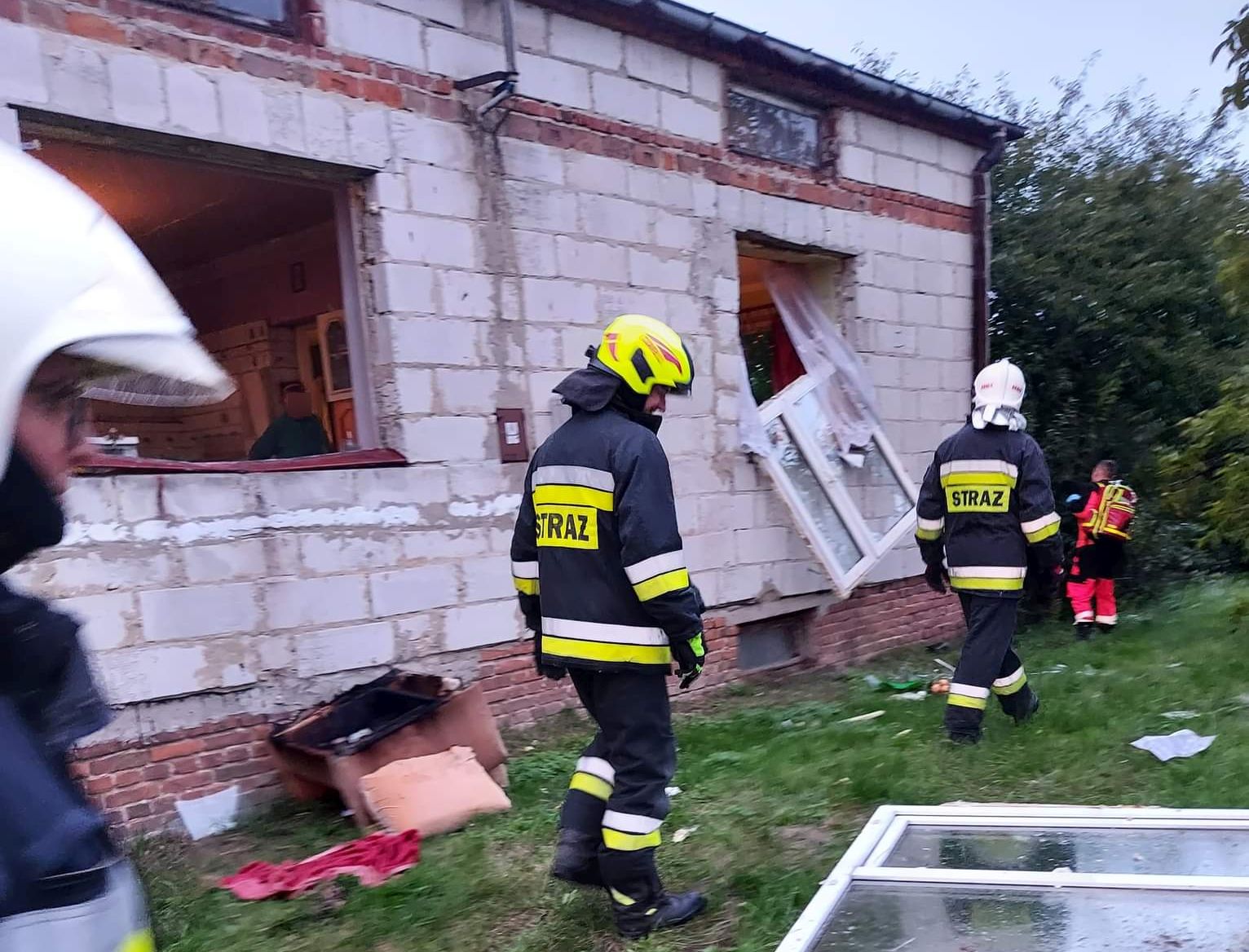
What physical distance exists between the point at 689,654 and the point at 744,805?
1.59 m

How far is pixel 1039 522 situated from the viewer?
502 cm

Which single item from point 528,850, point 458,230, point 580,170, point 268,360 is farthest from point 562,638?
point 268,360

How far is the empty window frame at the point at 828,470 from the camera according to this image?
23.7ft

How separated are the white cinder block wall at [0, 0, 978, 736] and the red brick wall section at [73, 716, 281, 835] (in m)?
0.09

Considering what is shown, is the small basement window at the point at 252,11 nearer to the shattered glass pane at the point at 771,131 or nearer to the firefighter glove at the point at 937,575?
the shattered glass pane at the point at 771,131

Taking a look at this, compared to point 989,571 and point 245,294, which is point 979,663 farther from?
point 245,294

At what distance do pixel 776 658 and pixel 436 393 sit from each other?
3.62 m

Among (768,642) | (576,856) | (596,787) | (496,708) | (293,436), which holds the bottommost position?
(768,642)

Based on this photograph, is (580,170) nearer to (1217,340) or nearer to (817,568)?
(817,568)

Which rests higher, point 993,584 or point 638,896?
point 993,584

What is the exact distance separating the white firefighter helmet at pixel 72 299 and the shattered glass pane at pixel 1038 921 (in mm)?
2204

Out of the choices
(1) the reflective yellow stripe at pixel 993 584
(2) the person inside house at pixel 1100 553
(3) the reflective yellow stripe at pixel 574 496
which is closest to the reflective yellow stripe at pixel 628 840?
(3) the reflective yellow stripe at pixel 574 496

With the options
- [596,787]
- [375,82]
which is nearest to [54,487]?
[596,787]

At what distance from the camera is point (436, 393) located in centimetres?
548
